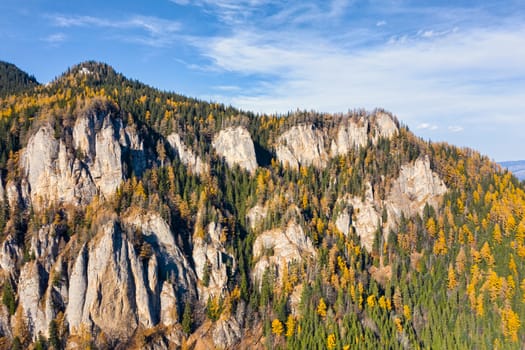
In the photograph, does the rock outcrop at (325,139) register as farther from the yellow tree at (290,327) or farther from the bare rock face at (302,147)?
the yellow tree at (290,327)

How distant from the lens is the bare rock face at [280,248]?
140000 mm

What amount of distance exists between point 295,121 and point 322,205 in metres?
52.3

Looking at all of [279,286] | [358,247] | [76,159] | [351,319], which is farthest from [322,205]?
[76,159]

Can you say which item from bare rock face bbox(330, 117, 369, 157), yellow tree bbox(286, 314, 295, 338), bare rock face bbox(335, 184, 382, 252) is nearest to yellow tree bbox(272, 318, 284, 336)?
yellow tree bbox(286, 314, 295, 338)

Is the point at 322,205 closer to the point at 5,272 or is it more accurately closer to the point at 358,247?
the point at 358,247

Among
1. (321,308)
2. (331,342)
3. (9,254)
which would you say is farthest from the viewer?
(321,308)

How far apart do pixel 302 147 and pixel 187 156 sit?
54.8 metres

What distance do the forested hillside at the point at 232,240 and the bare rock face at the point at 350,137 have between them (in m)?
6.93

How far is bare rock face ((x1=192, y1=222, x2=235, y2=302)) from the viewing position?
130 metres

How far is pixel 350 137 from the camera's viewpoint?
194m

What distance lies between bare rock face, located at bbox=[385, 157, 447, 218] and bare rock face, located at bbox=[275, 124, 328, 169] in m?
36.4

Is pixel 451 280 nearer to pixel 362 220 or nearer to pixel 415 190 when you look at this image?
pixel 362 220

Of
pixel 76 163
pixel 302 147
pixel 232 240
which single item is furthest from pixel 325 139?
pixel 76 163

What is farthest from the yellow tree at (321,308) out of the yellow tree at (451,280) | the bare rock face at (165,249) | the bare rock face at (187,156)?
the bare rock face at (187,156)
